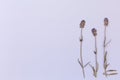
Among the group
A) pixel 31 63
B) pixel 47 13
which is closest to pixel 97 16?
pixel 47 13

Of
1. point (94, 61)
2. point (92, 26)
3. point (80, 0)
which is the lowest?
point (94, 61)

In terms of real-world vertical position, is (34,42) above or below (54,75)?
above

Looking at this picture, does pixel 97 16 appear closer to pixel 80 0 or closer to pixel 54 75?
pixel 80 0

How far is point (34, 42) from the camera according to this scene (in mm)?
1387

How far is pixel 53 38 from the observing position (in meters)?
1.39

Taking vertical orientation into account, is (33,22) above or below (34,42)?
above

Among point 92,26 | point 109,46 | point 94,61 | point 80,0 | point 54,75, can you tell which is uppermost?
point 80,0

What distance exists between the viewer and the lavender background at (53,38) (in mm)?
1374

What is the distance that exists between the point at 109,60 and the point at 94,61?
0.11 m

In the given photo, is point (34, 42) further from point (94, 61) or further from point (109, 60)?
point (109, 60)

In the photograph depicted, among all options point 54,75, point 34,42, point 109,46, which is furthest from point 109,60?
point 34,42

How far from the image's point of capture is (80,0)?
54.5 inches

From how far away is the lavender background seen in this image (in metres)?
1.37

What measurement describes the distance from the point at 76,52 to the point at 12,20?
1.67 feet
